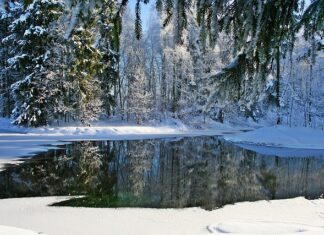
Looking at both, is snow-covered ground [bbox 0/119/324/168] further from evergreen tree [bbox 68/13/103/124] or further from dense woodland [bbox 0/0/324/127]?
evergreen tree [bbox 68/13/103/124]

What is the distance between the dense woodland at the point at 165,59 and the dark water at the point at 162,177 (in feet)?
8.05

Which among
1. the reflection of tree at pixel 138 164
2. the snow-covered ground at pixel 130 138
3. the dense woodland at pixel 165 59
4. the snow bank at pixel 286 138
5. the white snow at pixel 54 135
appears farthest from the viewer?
the snow bank at pixel 286 138

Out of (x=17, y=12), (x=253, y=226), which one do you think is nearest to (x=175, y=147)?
(x=253, y=226)

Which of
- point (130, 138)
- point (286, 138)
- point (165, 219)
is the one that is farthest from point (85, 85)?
point (165, 219)

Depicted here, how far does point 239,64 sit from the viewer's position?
12.0 feet

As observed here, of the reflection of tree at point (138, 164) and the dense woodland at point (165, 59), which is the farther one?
the reflection of tree at point (138, 164)

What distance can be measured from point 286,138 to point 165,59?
17.3m

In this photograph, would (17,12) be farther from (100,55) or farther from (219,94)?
(219,94)

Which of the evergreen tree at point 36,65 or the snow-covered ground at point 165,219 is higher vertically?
the evergreen tree at point 36,65

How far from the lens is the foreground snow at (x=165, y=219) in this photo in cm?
708

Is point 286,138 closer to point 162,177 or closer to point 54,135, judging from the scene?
point 162,177

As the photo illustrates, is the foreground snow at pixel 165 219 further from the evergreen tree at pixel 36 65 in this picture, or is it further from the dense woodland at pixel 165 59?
the evergreen tree at pixel 36 65

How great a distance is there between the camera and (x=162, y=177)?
1225cm

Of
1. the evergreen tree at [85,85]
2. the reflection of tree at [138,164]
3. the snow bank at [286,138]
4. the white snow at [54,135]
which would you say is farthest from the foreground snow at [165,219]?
the evergreen tree at [85,85]
